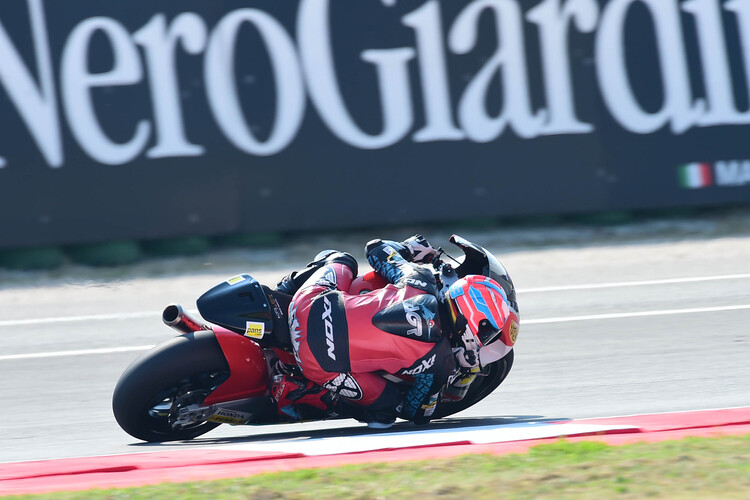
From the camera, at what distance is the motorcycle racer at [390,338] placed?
5.22 m

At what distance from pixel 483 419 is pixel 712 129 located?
21.2ft

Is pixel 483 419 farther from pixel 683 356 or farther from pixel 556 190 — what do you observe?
pixel 556 190

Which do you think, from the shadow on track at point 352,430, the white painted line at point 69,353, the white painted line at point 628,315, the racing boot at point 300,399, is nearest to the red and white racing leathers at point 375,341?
the racing boot at point 300,399

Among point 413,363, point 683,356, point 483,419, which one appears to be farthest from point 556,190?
point 413,363

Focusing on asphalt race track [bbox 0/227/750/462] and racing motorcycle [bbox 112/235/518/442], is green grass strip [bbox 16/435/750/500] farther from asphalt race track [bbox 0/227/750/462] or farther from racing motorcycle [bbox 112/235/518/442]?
asphalt race track [bbox 0/227/750/462]

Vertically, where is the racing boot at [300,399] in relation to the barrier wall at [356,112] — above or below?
below

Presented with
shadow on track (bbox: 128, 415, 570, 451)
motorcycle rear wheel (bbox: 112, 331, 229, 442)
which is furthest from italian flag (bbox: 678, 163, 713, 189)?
motorcycle rear wheel (bbox: 112, 331, 229, 442)

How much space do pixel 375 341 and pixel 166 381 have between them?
1.04 metres

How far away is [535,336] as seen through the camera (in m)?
7.98

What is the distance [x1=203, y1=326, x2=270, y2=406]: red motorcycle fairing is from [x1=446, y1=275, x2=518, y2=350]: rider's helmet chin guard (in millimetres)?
1048

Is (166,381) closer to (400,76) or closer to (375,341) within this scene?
(375,341)

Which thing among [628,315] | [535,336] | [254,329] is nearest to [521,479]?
[254,329]

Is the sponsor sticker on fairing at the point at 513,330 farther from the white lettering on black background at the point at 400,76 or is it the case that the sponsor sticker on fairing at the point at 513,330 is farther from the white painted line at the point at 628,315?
the white lettering on black background at the point at 400,76

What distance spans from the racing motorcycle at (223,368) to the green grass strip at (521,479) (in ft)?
2.83
